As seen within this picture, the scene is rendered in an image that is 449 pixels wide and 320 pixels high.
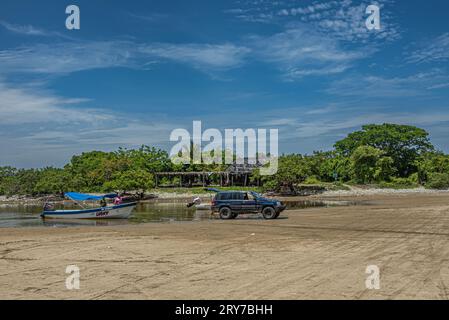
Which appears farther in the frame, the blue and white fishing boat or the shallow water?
the blue and white fishing boat

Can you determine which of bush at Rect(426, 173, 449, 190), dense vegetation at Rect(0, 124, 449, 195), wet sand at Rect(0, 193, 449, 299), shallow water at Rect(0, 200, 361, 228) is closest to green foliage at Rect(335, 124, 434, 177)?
dense vegetation at Rect(0, 124, 449, 195)

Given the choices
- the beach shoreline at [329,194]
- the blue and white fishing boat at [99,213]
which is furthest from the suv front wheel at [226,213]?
the beach shoreline at [329,194]

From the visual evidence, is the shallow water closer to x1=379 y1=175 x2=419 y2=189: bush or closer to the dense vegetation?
the dense vegetation

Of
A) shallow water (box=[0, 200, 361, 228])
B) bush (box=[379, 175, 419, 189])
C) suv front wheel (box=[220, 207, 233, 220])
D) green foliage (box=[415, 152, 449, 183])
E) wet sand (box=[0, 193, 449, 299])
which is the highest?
green foliage (box=[415, 152, 449, 183])

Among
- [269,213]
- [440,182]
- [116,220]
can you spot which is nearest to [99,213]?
[116,220]

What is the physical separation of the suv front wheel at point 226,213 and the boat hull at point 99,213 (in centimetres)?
734

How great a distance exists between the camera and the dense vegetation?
65.6 m

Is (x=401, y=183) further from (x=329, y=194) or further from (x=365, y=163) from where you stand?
(x=329, y=194)

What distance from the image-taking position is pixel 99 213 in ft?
101

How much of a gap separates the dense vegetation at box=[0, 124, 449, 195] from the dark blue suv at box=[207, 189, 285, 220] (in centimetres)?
3614

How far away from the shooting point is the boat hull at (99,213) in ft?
99.5

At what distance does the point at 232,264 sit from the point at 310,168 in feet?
208
